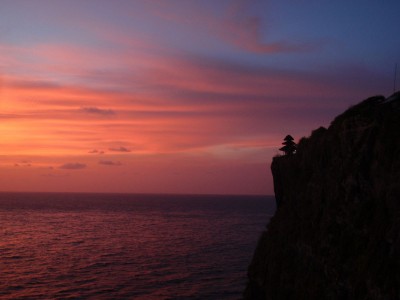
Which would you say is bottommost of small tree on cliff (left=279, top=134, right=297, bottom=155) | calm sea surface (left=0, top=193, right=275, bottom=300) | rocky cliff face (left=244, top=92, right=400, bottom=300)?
calm sea surface (left=0, top=193, right=275, bottom=300)

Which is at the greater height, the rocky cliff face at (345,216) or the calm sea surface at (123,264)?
the rocky cliff face at (345,216)

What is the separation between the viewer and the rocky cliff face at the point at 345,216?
22.9 meters

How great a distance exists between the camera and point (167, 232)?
360ft

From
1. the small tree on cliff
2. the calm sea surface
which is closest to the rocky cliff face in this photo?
the small tree on cliff

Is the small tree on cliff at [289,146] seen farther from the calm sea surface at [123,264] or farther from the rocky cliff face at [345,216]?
the calm sea surface at [123,264]

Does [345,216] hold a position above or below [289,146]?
below

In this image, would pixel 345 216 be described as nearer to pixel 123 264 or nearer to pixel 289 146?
pixel 289 146

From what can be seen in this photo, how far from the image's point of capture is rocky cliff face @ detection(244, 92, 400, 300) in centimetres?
2294

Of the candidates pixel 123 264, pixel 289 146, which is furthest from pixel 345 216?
pixel 123 264

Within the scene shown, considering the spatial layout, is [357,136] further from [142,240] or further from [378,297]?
[142,240]

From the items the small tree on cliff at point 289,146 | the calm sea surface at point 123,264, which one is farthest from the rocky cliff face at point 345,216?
the calm sea surface at point 123,264

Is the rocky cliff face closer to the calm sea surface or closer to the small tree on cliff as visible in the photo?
the small tree on cliff

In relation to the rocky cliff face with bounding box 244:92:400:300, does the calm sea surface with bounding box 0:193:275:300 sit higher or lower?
lower

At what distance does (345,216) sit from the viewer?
89.8 feet
